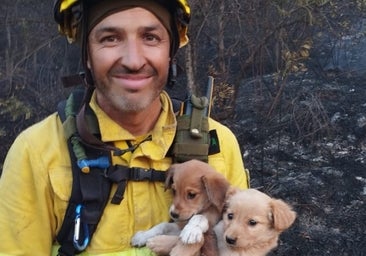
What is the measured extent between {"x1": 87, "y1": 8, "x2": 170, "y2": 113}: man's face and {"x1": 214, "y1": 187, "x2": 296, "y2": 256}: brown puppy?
0.65m

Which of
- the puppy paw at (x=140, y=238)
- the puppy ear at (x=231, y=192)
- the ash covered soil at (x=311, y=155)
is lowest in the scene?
the ash covered soil at (x=311, y=155)

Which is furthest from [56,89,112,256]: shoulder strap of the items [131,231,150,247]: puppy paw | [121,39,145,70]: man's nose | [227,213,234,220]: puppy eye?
[227,213,234,220]: puppy eye

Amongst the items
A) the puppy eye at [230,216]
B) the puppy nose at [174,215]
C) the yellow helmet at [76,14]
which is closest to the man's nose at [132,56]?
the yellow helmet at [76,14]

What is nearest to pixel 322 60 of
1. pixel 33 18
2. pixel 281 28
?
pixel 281 28

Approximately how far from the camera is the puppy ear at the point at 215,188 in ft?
9.63

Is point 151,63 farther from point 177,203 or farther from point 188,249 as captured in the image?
point 188,249

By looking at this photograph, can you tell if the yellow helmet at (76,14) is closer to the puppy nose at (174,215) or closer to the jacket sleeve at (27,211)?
the jacket sleeve at (27,211)

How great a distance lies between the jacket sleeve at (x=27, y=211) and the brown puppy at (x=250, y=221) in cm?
82

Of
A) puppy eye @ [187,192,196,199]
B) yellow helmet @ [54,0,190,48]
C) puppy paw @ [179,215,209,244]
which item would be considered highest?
yellow helmet @ [54,0,190,48]

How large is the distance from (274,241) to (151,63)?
3.48 feet

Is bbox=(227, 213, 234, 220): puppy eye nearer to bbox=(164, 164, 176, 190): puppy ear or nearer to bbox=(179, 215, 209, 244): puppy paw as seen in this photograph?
bbox=(179, 215, 209, 244): puppy paw

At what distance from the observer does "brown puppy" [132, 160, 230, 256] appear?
9.29 feet

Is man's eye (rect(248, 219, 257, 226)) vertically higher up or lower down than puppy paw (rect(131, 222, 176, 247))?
higher up

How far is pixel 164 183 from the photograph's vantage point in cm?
296
